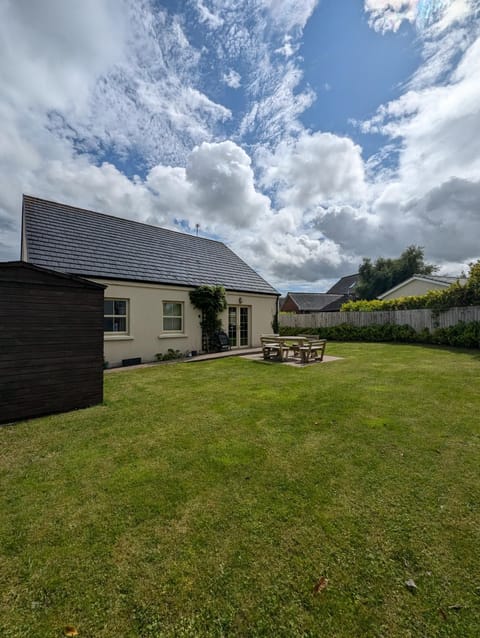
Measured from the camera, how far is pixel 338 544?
2.27m

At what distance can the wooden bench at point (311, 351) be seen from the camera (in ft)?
33.1

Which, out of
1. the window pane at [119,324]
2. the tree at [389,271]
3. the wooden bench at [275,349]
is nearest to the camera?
the window pane at [119,324]

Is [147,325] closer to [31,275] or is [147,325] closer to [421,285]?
[31,275]

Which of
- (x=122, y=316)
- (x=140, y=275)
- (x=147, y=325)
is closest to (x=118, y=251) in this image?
(x=140, y=275)

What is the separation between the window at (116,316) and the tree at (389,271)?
130ft

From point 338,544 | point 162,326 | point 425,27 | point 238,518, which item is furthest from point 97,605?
point 425,27

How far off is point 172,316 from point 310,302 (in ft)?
128

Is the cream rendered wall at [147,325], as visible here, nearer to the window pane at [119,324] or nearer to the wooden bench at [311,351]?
the window pane at [119,324]

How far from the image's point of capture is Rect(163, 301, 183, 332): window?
39.3 feet

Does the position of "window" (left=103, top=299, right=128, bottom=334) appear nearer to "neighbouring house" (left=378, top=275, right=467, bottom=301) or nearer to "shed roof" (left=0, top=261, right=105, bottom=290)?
"shed roof" (left=0, top=261, right=105, bottom=290)

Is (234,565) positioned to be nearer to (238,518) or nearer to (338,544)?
(238,518)

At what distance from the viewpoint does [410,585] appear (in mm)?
1924

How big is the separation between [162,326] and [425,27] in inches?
512

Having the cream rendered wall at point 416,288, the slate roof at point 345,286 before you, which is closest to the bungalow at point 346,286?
the slate roof at point 345,286
